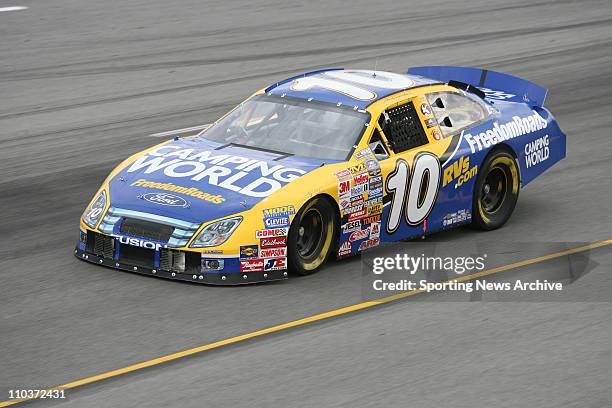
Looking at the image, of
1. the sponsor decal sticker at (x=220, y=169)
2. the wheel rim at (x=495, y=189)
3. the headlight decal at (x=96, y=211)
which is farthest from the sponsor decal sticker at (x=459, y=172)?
the headlight decal at (x=96, y=211)

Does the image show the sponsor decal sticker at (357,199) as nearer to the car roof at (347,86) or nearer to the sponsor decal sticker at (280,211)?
the sponsor decal sticker at (280,211)

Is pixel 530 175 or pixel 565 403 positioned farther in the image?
pixel 530 175

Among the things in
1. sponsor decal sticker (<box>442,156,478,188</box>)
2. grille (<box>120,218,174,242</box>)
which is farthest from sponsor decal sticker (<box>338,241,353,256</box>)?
grille (<box>120,218,174,242</box>)

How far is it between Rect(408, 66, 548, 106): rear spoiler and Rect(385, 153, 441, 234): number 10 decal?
7.15 ft

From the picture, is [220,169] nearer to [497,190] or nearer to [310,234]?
[310,234]

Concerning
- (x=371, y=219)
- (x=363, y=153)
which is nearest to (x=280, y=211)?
(x=371, y=219)

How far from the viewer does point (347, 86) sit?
10945mm

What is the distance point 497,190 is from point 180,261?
371 centimetres

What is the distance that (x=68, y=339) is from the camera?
816 centimetres

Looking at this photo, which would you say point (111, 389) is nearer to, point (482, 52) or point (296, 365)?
point (296, 365)

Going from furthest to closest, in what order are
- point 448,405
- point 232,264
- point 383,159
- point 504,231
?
point 504,231 → point 383,159 → point 232,264 → point 448,405

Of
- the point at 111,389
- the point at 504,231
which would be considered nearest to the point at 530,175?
the point at 504,231

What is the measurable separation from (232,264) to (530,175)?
392cm

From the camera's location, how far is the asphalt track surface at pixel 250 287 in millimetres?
7504
